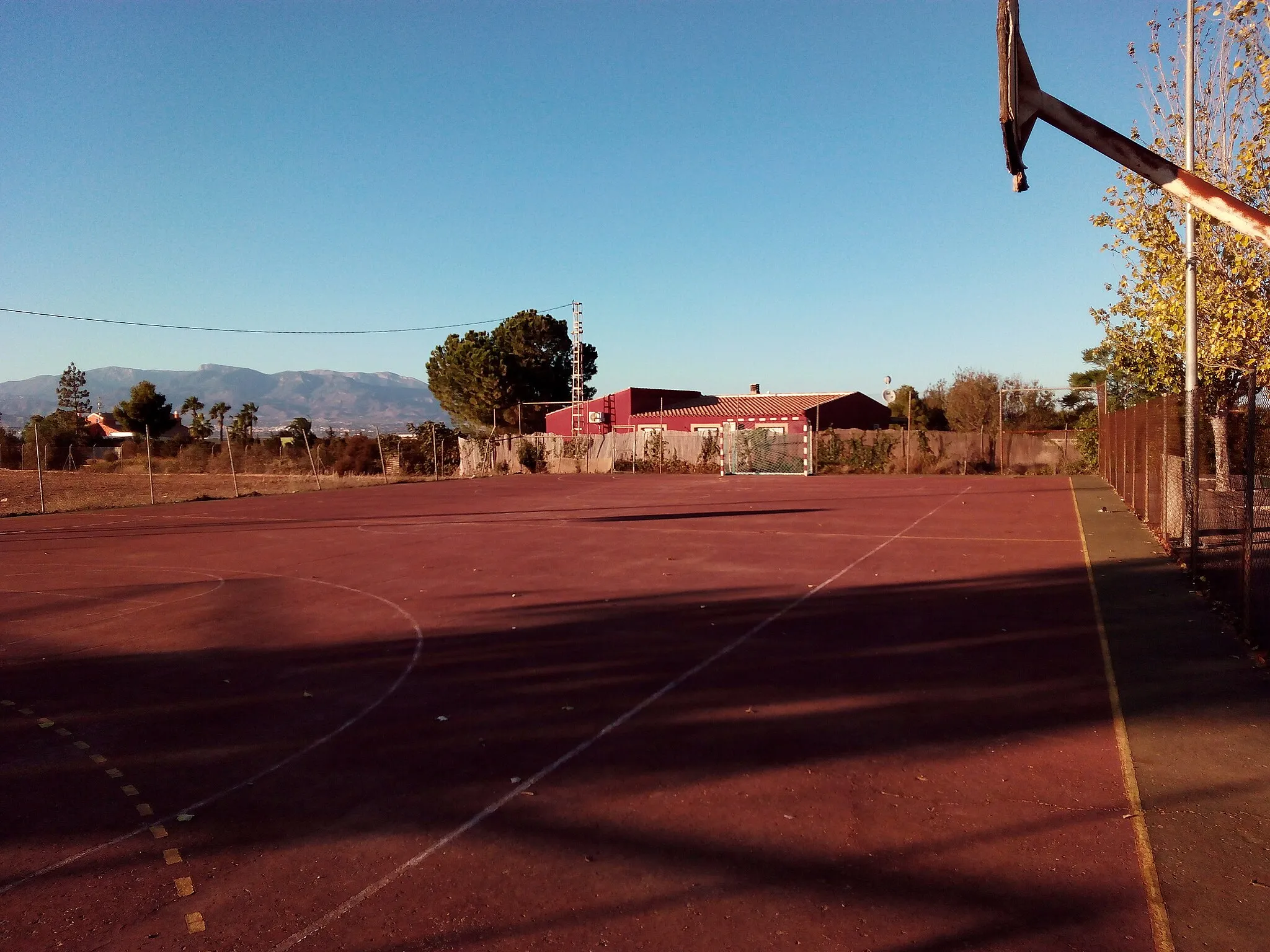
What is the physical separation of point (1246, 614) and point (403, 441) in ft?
144

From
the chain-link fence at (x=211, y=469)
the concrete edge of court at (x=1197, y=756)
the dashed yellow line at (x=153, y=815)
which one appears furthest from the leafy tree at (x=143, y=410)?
the concrete edge of court at (x=1197, y=756)

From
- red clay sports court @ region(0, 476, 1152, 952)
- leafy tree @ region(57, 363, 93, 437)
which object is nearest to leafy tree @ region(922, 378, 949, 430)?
red clay sports court @ region(0, 476, 1152, 952)

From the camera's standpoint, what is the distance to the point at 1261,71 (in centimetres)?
1298

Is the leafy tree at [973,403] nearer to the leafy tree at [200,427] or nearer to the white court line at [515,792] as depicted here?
the white court line at [515,792]

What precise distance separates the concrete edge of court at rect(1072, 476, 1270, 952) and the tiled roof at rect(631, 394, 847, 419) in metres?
40.8

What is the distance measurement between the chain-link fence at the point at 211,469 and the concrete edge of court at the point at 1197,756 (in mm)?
26454

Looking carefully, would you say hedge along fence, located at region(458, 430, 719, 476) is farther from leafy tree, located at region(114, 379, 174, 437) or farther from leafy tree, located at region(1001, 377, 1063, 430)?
leafy tree, located at region(114, 379, 174, 437)

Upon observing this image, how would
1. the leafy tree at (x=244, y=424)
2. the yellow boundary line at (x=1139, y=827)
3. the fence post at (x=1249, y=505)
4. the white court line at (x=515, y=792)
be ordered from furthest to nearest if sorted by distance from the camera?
the leafy tree at (x=244, y=424), the fence post at (x=1249, y=505), the white court line at (x=515, y=792), the yellow boundary line at (x=1139, y=827)

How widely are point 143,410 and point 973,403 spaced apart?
2455 inches

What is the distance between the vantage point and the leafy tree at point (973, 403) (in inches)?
2133

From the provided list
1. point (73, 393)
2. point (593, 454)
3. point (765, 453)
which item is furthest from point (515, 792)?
point (73, 393)

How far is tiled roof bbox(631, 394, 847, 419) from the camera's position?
52.5 meters

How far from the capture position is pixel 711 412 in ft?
180

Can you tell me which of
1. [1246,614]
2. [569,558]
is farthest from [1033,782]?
[569,558]
